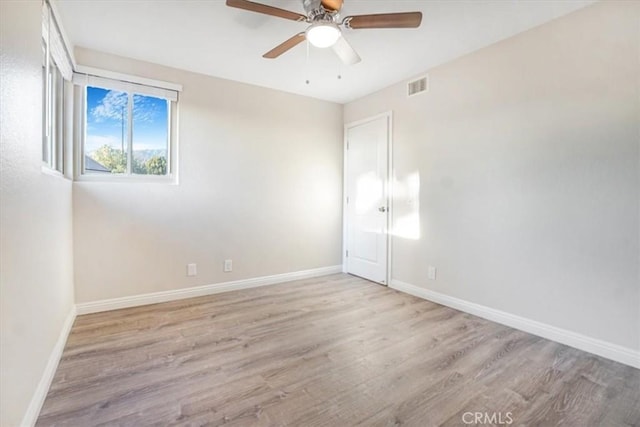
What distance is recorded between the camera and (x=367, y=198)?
13.9 ft

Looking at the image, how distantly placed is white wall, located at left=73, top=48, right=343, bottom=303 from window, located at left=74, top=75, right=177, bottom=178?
15cm

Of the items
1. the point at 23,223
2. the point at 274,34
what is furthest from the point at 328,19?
the point at 23,223

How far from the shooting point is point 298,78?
365cm

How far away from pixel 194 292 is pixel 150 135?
1.75 meters

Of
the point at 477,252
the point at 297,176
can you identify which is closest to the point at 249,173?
the point at 297,176

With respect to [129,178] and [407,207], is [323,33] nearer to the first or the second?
[407,207]

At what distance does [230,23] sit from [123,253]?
235 centimetres

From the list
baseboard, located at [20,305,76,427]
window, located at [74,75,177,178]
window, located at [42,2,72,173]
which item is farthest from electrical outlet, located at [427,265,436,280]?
window, located at [42,2,72,173]

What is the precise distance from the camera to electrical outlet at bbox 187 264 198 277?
3.48 metres

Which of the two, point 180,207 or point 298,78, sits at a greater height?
point 298,78

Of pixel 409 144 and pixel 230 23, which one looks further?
pixel 409 144

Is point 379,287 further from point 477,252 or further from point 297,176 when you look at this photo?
point 297,176

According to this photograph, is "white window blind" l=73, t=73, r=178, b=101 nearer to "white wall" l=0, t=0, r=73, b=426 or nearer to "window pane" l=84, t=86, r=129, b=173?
"window pane" l=84, t=86, r=129, b=173

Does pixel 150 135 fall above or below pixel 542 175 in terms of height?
above
